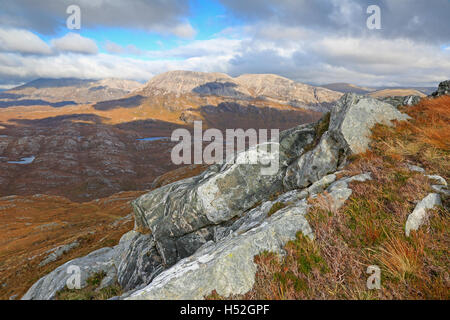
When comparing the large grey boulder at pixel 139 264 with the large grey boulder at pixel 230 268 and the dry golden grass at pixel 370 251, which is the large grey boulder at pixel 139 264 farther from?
the dry golden grass at pixel 370 251

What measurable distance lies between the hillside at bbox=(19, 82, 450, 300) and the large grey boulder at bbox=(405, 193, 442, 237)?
1.0 inches

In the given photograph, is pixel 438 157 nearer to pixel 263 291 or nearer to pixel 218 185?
pixel 263 291

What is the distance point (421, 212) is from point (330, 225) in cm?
216

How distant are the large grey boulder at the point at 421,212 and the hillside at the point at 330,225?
0.09 ft

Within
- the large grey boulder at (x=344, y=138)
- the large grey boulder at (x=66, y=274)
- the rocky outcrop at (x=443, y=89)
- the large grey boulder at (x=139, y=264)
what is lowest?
the large grey boulder at (x=66, y=274)

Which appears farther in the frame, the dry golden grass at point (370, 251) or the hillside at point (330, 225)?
the hillside at point (330, 225)

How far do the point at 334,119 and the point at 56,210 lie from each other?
8200 cm

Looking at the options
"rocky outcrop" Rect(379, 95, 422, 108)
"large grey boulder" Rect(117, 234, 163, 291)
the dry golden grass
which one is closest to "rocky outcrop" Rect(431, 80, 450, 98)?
"rocky outcrop" Rect(379, 95, 422, 108)

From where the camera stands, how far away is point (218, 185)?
12.9m

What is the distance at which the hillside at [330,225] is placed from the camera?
4465mm

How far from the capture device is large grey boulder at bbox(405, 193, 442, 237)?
5.13m

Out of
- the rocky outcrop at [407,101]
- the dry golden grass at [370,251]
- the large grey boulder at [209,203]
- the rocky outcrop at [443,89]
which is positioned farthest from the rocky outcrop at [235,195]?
the rocky outcrop at [443,89]

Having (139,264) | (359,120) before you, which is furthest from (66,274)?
(359,120)

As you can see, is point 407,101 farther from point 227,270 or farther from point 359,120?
point 227,270
